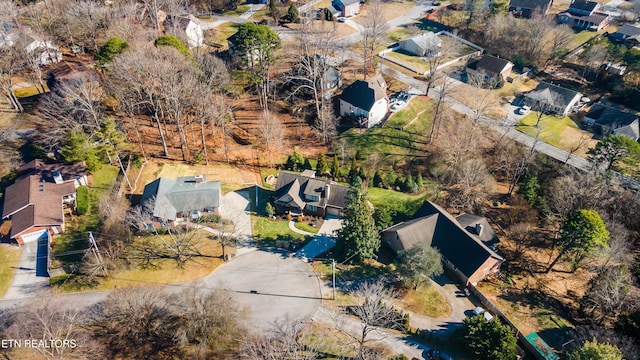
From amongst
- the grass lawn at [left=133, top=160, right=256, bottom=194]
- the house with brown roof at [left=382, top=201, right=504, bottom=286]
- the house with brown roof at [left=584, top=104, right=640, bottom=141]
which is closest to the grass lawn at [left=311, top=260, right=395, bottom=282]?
the house with brown roof at [left=382, top=201, right=504, bottom=286]

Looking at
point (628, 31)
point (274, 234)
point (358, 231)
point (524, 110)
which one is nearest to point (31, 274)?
point (274, 234)

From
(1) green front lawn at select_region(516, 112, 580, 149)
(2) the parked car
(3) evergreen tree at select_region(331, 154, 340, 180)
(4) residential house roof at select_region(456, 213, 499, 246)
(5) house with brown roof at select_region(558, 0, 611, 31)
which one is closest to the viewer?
(2) the parked car

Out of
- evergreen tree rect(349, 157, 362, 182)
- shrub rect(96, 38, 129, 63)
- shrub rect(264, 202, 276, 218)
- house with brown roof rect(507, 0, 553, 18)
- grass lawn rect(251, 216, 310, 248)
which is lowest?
grass lawn rect(251, 216, 310, 248)

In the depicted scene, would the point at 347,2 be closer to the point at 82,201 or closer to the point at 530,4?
the point at 530,4

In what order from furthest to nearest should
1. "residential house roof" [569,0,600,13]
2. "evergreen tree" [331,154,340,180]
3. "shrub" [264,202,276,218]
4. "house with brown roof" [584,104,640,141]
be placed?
"residential house roof" [569,0,600,13], "house with brown roof" [584,104,640,141], "evergreen tree" [331,154,340,180], "shrub" [264,202,276,218]

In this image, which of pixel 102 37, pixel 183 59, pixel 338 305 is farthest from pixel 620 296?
pixel 102 37

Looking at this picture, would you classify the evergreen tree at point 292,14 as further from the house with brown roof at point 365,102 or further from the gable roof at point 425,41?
the house with brown roof at point 365,102

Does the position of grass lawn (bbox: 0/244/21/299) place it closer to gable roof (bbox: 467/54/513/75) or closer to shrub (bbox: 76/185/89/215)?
shrub (bbox: 76/185/89/215)

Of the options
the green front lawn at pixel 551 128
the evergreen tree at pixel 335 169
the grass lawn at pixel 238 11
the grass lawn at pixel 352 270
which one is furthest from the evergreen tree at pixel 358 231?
the grass lawn at pixel 238 11
